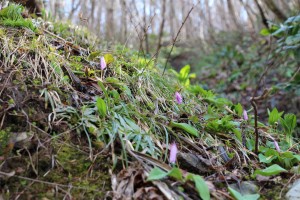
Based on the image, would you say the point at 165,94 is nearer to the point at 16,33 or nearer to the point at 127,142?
the point at 127,142

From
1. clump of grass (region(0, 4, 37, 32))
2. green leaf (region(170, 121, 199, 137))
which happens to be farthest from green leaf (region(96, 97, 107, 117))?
clump of grass (region(0, 4, 37, 32))

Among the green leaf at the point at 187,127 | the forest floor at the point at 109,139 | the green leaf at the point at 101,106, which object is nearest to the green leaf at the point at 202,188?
the forest floor at the point at 109,139

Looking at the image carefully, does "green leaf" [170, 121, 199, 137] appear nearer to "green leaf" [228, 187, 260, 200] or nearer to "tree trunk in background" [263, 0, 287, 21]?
"green leaf" [228, 187, 260, 200]

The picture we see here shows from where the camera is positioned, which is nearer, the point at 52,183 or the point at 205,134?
the point at 52,183

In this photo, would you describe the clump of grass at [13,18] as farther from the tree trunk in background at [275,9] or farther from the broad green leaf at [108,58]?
the tree trunk in background at [275,9]

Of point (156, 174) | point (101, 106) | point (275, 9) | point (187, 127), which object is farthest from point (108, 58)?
point (275, 9)

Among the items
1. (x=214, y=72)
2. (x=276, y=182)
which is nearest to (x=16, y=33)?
(x=276, y=182)
